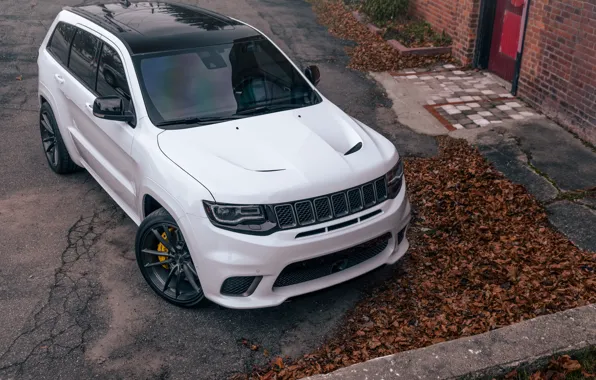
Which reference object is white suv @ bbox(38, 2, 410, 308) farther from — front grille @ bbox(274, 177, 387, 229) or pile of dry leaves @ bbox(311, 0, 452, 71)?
pile of dry leaves @ bbox(311, 0, 452, 71)

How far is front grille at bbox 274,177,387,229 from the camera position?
4559 millimetres

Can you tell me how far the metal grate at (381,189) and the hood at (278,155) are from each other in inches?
2.9

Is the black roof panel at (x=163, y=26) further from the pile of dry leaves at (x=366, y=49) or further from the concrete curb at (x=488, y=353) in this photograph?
the pile of dry leaves at (x=366, y=49)

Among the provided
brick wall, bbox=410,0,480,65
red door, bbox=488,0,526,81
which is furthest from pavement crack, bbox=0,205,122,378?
brick wall, bbox=410,0,480,65

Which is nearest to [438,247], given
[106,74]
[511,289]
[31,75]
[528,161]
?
[511,289]

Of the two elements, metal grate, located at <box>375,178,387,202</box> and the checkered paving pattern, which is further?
the checkered paving pattern

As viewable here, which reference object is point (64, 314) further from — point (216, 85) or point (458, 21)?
point (458, 21)

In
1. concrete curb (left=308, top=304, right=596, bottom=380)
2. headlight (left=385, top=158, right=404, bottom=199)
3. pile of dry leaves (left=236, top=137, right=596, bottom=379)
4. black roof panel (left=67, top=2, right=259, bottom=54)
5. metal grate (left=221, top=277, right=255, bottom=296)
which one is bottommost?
pile of dry leaves (left=236, top=137, right=596, bottom=379)

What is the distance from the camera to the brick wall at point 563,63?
7.96 meters

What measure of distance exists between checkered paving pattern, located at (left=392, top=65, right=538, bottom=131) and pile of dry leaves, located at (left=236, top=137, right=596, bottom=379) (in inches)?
77.8

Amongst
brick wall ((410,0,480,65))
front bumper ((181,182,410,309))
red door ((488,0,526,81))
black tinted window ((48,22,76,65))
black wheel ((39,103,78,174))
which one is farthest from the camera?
brick wall ((410,0,480,65))

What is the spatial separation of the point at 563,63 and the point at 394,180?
14.7 ft

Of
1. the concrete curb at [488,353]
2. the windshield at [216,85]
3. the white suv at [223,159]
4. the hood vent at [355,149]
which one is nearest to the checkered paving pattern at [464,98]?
the white suv at [223,159]

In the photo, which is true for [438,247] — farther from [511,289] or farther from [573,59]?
[573,59]
